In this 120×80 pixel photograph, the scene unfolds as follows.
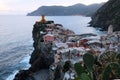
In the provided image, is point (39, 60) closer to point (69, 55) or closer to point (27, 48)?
point (69, 55)

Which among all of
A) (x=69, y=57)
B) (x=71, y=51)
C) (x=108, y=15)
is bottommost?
(x=108, y=15)

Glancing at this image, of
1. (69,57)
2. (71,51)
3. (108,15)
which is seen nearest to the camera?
(69,57)

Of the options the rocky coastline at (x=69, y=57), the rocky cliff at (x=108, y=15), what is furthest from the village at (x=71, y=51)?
the rocky cliff at (x=108, y=15)

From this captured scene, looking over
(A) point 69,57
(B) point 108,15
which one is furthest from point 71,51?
(B) point 108,15

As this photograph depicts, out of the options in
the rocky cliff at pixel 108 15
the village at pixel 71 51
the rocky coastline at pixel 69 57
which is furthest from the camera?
the rocky cliff at pixel 108 15

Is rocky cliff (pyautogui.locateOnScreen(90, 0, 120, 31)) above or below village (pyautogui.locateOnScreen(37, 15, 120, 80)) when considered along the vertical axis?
below

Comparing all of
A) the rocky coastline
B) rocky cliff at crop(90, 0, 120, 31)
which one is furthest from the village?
rocky cliff at crop(90, 0, 120, 31)

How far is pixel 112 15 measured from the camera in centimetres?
11606

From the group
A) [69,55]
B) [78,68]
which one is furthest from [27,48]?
[78,68]

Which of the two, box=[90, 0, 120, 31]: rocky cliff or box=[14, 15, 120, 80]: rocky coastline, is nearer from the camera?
box=[14, 15, 120, 80]: rocky coastline

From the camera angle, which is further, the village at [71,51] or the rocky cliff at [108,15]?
the rocky cliff at [108,15]

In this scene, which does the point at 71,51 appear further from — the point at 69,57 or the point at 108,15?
the point at 108,15

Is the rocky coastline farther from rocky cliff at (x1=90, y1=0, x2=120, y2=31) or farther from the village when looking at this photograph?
rocky cliff at (x1=90, y1=0, x2=120, y2=31)

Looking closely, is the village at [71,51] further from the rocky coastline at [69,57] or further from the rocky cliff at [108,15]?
the rocky cliff at [108,15]
